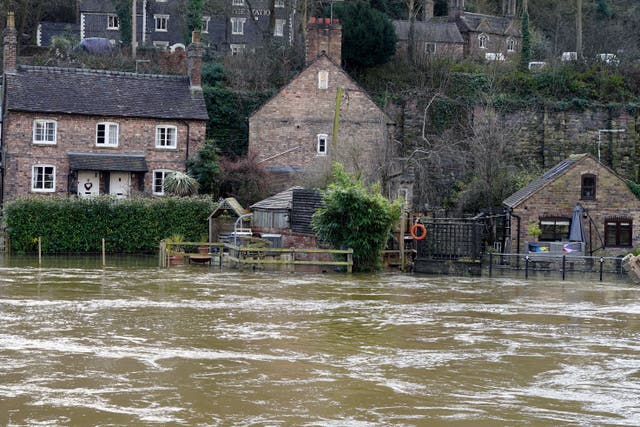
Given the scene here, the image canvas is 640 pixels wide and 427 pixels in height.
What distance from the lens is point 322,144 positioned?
56.6 metres

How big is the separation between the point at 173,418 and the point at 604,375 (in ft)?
28.8

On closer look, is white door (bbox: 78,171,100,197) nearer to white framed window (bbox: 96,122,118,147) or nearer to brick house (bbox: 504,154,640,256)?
white framed window (bbox: 96,122,118,147)

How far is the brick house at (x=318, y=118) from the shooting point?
2199 inches

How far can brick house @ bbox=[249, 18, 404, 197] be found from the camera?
55844 millimetres

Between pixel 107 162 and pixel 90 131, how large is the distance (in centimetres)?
201

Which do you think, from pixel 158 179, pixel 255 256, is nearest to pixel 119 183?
pixel 158 179

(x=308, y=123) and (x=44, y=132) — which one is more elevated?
(x=308, y=123)

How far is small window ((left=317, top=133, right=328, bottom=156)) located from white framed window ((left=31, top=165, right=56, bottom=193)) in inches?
537

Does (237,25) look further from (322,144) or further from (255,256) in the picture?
(255,256)

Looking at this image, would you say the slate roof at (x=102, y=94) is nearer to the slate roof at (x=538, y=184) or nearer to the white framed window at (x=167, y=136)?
the white framed window at (x=167, y=136)

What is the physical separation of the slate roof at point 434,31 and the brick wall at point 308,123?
13302 millimetres

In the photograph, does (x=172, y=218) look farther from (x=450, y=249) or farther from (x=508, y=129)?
(x=508, y=129)

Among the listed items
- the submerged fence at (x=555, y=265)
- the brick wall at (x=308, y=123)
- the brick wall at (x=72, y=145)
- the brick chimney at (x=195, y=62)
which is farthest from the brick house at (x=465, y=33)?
the submerged fence at (x=555, y=265)

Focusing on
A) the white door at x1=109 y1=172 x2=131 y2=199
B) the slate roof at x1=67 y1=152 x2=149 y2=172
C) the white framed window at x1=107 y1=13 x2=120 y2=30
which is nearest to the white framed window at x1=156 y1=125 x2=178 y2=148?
the slate roof at x1=67 y1=152 x2=149 y2=172
